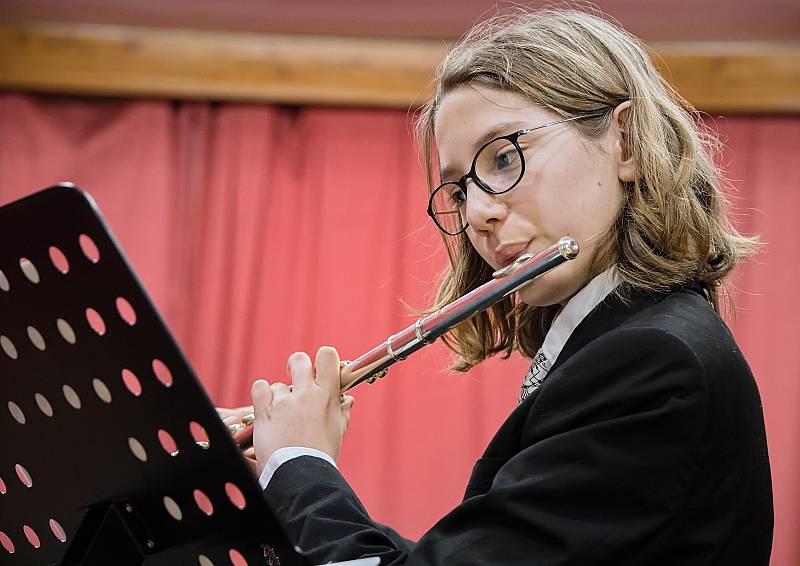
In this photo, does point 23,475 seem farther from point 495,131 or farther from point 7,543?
point 495,131

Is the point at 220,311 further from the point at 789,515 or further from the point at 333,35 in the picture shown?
the point at 789,515

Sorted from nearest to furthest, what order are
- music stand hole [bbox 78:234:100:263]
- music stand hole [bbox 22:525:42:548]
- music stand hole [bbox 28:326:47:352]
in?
music stand hole [bbox 78:234:100:263] < music stand hole [bbox 28:326:47:352] < music stand hole [bbox 22:525:42:548]

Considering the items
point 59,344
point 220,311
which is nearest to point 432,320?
point 59,344

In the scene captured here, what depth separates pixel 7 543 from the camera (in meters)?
1.15

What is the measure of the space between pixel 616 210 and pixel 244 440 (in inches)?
24.3

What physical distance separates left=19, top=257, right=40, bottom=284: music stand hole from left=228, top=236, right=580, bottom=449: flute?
1.62ft

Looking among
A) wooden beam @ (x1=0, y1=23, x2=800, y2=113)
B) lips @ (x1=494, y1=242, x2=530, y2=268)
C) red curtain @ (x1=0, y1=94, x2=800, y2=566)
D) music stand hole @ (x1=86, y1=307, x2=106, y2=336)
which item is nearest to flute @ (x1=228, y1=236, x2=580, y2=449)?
lips @ (x1=494, y1=242, x2=530, y2=268)

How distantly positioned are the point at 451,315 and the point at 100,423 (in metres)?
0.49

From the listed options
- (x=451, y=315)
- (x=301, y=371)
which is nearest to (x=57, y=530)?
(x=301, y=371)

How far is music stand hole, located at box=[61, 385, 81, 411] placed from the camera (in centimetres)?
98

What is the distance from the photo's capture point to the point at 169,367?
88 centimetres

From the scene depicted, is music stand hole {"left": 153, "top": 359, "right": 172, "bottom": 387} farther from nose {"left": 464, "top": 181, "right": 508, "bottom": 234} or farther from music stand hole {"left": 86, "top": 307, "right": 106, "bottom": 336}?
nose {"left": 464, "top": 181, "right": 508, "bottom": 234}

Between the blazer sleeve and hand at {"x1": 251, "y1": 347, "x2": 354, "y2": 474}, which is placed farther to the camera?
hand at {"x1": 251, "y1": 347, "x2": 354, "y2": 474}

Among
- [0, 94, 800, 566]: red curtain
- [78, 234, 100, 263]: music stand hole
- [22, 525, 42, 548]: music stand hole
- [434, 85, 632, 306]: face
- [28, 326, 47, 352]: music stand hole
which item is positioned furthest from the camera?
[0, 94, 800, 566]: red curtain
